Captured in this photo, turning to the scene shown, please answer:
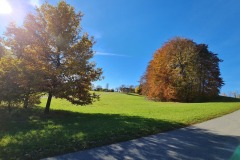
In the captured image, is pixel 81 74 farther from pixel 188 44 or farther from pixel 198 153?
pixel 188 44

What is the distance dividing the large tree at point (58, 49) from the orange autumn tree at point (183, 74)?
23856 mm

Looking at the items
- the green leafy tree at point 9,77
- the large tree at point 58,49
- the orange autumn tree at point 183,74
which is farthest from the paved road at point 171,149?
the orange autumn tree at point 183,74

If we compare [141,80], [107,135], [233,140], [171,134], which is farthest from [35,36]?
[141,80]

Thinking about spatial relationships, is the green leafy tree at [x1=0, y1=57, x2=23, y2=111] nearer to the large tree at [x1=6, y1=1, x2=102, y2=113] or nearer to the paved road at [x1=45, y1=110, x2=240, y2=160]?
the large tree at [x1=6, y1=1, x2=102, y2=113]

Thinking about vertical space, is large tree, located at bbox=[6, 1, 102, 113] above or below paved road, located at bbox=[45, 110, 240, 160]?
above

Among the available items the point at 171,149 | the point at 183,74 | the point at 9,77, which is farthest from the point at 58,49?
the point at 183,74

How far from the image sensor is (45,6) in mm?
15344

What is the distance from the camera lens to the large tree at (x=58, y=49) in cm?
1437

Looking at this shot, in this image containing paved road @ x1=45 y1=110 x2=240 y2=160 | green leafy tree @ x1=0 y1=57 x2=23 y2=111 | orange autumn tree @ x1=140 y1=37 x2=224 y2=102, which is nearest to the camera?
paved road @ x1=45 y1=110 x2=240 y2=160

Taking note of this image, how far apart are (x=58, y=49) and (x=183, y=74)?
27.2 m

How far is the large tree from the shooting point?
14374 millimetres

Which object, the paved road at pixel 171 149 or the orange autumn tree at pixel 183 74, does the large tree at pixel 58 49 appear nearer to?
the paved road at pixel 171 149

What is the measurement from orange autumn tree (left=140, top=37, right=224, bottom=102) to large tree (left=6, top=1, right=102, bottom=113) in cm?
2386

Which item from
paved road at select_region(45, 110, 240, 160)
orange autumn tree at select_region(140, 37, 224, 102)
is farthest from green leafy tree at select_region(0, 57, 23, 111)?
orange autumn tree at select_region(140, 37, 224, 102)
